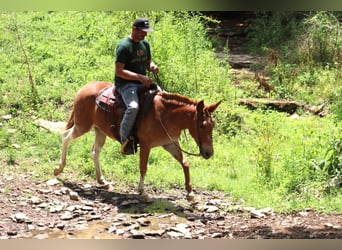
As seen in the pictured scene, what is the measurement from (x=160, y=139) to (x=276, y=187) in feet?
4.37

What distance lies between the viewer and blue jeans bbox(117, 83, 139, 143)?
16.7ft

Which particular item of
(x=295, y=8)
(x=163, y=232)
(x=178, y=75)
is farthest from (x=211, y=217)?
(x=295, y=8)

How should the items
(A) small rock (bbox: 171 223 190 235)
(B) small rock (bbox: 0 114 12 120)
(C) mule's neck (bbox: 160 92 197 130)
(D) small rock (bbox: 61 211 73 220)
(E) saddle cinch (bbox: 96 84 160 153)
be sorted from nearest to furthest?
(A) small rock (bbox: 171 223 190 235)
(D) small rock (bbox: 61 211 73 220)
(C) mule's neck (bbox: 160 92 197 130)
(E) saddle cinch (bbox: 96 84 160 153)
(B) small rock (bbox: 0 114 12 120)

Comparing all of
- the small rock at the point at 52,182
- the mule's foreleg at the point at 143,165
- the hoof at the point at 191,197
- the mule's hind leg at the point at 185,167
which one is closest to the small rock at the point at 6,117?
the small rock at the point at 52,182

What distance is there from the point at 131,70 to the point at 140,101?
0.31 metres

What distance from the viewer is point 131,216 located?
4.95 m

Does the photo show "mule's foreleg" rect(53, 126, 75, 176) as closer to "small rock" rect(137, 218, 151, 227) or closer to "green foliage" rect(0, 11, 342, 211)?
"green foliage" rect(0, 11, 342, 211)

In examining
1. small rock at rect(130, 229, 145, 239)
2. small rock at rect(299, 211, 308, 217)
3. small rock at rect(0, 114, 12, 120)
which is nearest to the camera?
small rock at rect(130, 229, 145, 239)

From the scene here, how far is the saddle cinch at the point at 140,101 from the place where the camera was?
17.2 ft

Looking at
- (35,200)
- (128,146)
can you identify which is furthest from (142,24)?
(35,200)

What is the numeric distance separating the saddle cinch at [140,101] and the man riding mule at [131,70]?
0.20 feet

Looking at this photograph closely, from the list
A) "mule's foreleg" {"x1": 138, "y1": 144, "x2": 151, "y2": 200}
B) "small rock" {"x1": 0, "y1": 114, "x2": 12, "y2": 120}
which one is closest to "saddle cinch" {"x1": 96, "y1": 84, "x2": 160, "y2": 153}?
"mule's foreleg" {"x1": 138, "y1": 144, "x2": 151, "y2": 200}

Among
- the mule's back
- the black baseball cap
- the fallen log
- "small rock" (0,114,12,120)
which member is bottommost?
"small rock" (0,114,12,120)

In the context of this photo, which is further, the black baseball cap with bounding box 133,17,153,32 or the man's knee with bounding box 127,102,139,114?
the man's knee with bounding box 127,102,139,114
